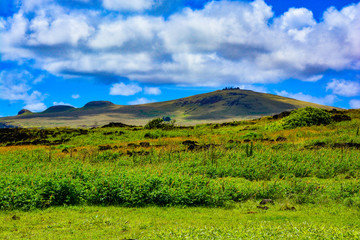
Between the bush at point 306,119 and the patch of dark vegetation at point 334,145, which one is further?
the bush at point 306,119

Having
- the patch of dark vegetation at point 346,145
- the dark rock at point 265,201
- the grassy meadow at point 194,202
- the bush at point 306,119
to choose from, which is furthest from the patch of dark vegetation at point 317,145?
the bush at point 306,119

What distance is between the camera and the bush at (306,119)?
4441 cm

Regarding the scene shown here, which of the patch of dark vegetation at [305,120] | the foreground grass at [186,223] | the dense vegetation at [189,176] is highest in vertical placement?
the patch of dark vegetation at [305,120]

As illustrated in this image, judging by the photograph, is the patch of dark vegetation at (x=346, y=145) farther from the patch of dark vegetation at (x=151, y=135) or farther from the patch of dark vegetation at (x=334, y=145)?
the patch of dark vegetation at (x=151, y=135)

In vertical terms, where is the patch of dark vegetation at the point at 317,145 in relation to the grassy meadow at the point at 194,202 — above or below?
above

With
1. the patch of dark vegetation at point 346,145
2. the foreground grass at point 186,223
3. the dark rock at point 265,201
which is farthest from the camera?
the patch of dark vegetation at point 346,145

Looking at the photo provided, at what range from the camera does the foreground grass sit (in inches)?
366

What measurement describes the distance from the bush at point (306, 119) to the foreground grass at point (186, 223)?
3229cm

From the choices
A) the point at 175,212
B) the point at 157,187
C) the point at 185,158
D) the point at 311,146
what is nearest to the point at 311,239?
the point at 175,212

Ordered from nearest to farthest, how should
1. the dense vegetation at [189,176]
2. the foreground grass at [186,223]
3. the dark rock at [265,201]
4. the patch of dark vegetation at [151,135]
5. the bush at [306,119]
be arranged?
the foreground grass at [186,223] → the dense vegetation at [189,176] → the dark rock at [265,201] → the bush at [306,119] → the patch of dark vegetation at [151,135]

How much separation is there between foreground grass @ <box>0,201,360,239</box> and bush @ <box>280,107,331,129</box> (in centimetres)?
3229

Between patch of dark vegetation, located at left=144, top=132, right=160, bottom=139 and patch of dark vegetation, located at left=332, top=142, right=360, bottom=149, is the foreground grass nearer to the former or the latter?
patch of dark vegetation, located at left=332, top=142, right=360, bottom=149

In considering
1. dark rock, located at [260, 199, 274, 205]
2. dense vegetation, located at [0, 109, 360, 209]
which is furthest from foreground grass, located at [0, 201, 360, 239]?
dense vegetation, located at [0, 109, 360, 209]

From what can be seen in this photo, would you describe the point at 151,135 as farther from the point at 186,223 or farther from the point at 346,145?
the point at 186,223
